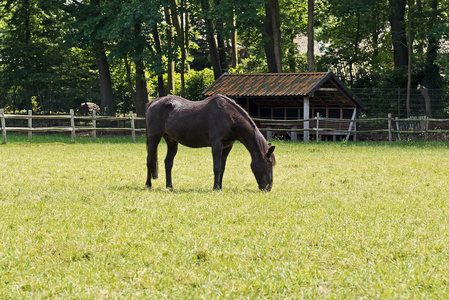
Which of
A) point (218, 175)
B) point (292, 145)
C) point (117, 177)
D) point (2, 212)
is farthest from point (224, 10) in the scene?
point (2, 212)

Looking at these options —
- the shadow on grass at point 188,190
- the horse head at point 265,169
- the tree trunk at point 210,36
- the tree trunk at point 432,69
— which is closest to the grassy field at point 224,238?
the shadow on grass at point 188,190

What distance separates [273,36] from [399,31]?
7.16 meters

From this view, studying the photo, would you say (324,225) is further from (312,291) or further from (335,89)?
(335,89)

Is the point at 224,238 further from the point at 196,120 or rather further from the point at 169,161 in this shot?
the point at 169,161

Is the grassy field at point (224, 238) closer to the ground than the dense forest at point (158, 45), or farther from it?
closer to the ground

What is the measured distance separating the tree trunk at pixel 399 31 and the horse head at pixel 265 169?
78.1ft

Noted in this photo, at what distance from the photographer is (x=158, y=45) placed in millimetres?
29922

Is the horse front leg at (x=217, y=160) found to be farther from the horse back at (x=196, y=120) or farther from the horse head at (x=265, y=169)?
the horse head at (x=265, y=169)

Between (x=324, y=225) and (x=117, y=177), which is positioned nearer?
(x=324, y=225)

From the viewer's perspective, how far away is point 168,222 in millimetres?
7078

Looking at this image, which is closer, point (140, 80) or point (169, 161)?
point (169, 161)

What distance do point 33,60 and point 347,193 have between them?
2629 centimetres

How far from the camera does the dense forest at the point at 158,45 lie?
28.1 m

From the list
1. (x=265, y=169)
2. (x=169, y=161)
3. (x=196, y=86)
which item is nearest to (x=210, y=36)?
(x=196, y=86)
